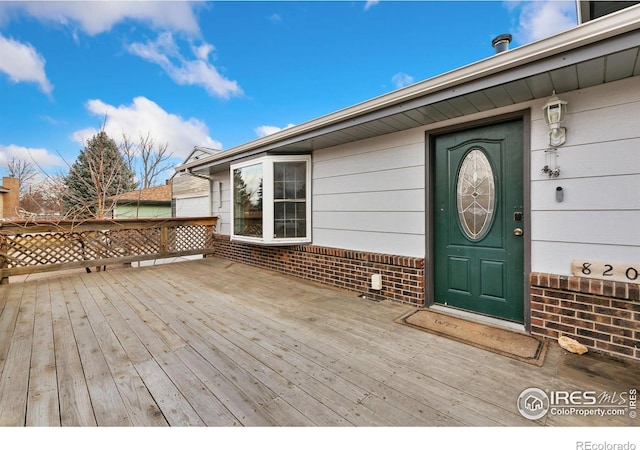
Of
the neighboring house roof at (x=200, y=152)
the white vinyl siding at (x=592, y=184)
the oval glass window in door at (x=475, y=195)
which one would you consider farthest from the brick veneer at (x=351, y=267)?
the neighboring house roof at (x=200, y=152)

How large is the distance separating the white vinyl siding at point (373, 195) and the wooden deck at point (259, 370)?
2.97 ft

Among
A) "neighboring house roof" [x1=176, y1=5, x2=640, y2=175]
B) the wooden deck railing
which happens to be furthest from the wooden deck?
"neighboring house roof" [x1=176, y1=5, x2=640, y2=175]

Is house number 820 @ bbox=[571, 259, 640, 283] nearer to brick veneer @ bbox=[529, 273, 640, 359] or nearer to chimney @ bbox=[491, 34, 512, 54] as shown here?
brick veneer @ bbox=[529, 273, 640, 359]

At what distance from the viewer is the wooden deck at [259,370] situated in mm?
1517

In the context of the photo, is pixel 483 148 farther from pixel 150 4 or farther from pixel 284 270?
pixel 150 4

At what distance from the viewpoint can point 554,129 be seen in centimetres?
232

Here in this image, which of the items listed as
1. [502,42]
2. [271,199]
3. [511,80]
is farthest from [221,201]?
[511,80]

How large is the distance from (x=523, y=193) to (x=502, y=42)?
1.75 meters

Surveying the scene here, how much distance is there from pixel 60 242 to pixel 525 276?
7114 mm

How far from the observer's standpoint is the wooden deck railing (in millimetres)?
4750

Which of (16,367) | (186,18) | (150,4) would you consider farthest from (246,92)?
(16,367)

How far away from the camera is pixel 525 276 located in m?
2.58

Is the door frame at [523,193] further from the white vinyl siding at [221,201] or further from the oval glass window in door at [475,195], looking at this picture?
the white vinyl siding at [221,201]

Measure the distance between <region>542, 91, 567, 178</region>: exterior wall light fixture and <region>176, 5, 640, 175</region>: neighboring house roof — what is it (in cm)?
12
